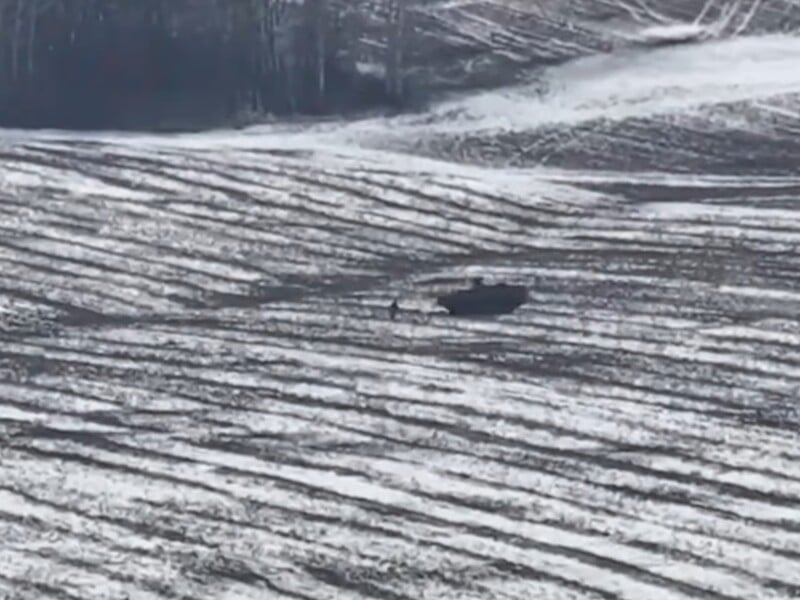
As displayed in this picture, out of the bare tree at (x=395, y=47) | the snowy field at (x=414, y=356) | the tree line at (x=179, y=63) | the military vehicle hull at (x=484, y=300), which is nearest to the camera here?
the snowy field at (x=414, y=356)

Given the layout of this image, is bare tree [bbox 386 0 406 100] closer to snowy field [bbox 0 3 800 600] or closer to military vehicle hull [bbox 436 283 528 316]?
snowy field [bbox 0 3 800 600]

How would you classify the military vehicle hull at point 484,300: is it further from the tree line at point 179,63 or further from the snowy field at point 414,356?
the tree line at point 179,63

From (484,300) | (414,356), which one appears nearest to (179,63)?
(484,300)

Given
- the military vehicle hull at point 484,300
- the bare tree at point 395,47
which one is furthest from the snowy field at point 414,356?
the bare tree at point 395,47

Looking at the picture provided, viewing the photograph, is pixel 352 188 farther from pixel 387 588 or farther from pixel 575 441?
pixel 387 588

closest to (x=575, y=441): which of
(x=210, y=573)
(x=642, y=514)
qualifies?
(x=642, y=514)

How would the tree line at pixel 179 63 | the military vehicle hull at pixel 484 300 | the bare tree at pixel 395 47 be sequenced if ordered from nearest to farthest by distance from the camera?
the military vehicle hull at pixel 484 300, the tree line at pixel 179 63, the bare tree at pixel 395 47

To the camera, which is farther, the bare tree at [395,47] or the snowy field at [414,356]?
the bare tree at [395,47]
